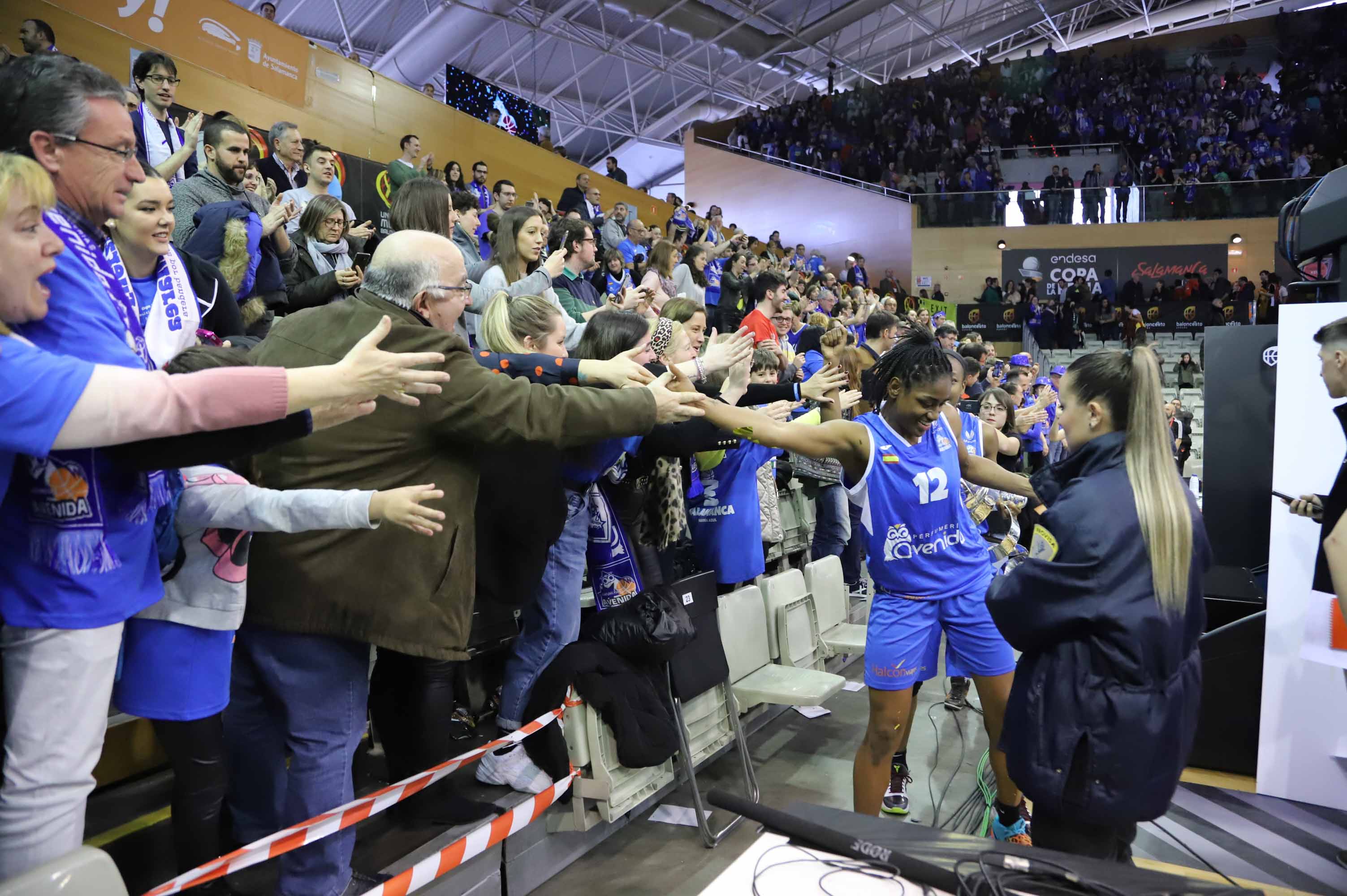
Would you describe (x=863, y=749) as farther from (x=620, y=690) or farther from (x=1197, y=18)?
(x=1197, y=18)

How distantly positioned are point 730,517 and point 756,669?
28.5 inches

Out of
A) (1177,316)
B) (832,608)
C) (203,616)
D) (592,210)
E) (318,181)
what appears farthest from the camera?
(1177,316)

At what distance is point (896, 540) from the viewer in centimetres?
315

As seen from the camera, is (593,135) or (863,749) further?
(593,135)

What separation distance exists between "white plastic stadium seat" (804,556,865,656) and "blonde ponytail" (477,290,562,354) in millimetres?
2329

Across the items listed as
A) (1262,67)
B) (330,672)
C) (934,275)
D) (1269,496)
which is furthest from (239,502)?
(1262,67)

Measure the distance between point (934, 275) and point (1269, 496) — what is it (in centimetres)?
1734

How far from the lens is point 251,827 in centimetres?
236

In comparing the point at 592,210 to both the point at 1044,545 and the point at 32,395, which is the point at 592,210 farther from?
the point at 32,395

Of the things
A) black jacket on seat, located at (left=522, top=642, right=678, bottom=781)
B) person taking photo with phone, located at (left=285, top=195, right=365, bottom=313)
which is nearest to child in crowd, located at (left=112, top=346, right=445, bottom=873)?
black jacket on seat, located at (left=522, top=642, right=678, bottom=781)

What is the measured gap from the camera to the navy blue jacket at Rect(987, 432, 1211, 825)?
198cm

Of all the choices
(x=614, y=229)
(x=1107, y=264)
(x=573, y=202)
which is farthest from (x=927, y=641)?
(x=1107, y=264)

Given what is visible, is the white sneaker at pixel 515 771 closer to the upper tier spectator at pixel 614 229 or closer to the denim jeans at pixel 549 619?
the denim jeans at pixel 549 619

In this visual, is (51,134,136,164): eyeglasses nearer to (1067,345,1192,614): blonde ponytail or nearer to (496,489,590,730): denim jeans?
(496,489,590,730): denim jeans
